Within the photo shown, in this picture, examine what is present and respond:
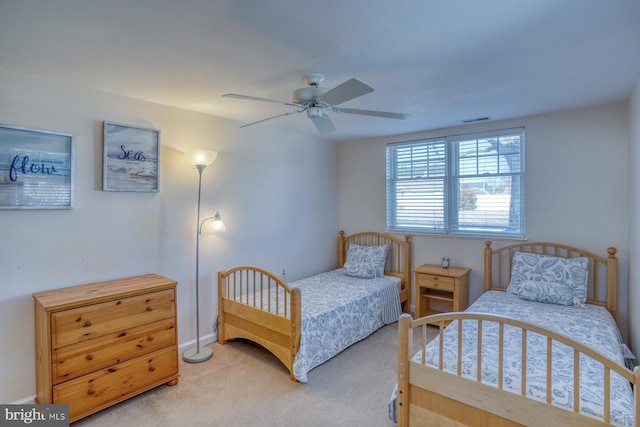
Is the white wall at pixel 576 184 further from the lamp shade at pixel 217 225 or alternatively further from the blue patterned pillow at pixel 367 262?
the lamp shade at pixel 217 225

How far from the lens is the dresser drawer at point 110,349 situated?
7.28 ft

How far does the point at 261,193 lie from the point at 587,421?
3.37 m

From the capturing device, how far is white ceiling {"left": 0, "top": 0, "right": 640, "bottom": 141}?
1617 millimetres

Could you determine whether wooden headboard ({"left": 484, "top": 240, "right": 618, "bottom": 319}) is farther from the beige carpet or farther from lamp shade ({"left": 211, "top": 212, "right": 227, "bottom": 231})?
lamp shade ({"left": 211, "top": 212, "right": 227, "bottom": 231})

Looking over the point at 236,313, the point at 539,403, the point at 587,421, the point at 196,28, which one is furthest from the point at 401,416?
the point at 196,28

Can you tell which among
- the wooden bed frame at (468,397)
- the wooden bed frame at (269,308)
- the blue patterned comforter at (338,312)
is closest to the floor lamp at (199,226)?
the wooden bed frame at (269,308)

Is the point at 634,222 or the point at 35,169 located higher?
the point at 35,169

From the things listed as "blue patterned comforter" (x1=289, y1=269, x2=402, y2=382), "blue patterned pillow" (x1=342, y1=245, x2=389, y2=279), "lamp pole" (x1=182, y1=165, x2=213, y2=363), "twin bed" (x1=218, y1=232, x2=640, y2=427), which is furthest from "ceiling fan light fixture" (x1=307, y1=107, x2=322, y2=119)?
"blue patterned pillow" (x1=342, y1=245, x2=389, y2=279)

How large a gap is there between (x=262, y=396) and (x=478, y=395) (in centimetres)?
158

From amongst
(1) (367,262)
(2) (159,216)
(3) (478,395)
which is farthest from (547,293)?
(2) (159,216)

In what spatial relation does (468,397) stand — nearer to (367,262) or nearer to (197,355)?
(197,355)

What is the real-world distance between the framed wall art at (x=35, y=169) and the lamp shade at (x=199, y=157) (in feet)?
2.87

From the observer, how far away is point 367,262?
442 cm

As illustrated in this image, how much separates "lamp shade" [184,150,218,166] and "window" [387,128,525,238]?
253 centimetres
